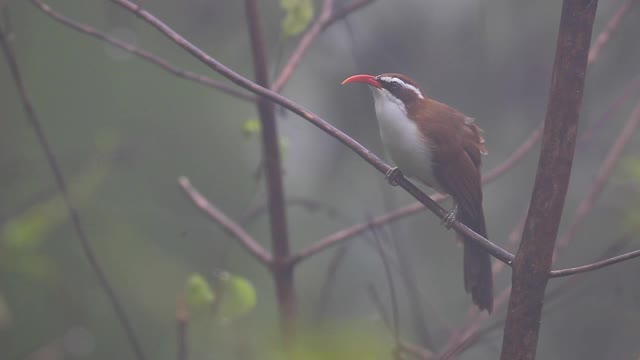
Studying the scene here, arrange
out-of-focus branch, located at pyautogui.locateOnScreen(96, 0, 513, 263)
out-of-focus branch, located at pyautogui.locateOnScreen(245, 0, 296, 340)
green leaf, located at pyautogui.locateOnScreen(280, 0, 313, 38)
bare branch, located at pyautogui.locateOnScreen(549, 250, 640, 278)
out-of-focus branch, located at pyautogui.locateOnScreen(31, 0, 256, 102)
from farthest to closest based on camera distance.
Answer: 1. out-of-focus branch, located at pyautogui.locateOnScreen(245, 0, 296, 340)
2. green leaf, located at pyautogui.locateOnScreen(280, 0, 313, 38)
3. out-of-focus branch, located at pyautogui.locateOnScreen(31, 0, 256, 102)
4. out-of-focus branch, located at pyautogui.locateOnScreen(96, 0, 513, 263)
5. bare branch, located at pyautogui.locateOnScreen(549, 250, 640, 278)

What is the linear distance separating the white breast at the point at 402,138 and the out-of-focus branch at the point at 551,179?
0.66 meters

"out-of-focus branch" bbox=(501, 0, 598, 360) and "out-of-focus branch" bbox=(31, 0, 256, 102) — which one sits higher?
Result: "out-of-focus branch" bbox=(501, 0, 598, 360)

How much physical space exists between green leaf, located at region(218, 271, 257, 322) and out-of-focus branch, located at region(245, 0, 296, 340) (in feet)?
0.75

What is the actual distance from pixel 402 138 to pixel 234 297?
21.3 inches

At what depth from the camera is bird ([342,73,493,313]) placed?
2.01m

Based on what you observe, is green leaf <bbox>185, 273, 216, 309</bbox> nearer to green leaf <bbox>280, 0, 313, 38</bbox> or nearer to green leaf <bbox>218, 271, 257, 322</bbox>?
green leaf <bbox>218, 271, 257, 322</bbox>

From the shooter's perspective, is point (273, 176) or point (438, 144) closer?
point (438, 144)

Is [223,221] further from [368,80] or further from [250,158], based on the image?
[250,158]

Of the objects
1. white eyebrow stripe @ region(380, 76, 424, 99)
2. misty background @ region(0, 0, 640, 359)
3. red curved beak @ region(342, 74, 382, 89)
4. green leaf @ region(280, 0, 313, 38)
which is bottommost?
misty background @ region(0, 0, 640, 359)

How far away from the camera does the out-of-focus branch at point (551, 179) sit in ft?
4.42


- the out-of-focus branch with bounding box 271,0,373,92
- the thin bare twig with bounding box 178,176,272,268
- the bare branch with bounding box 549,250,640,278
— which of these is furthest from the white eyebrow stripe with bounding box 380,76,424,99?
the bare branch with bounding box 549,250,640,278

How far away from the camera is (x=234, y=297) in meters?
1.86

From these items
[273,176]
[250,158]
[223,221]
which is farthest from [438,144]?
[250,158]

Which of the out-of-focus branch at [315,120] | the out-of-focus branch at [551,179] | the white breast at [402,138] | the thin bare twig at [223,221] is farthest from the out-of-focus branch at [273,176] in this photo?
the out-of-focus branch at [551,179]
